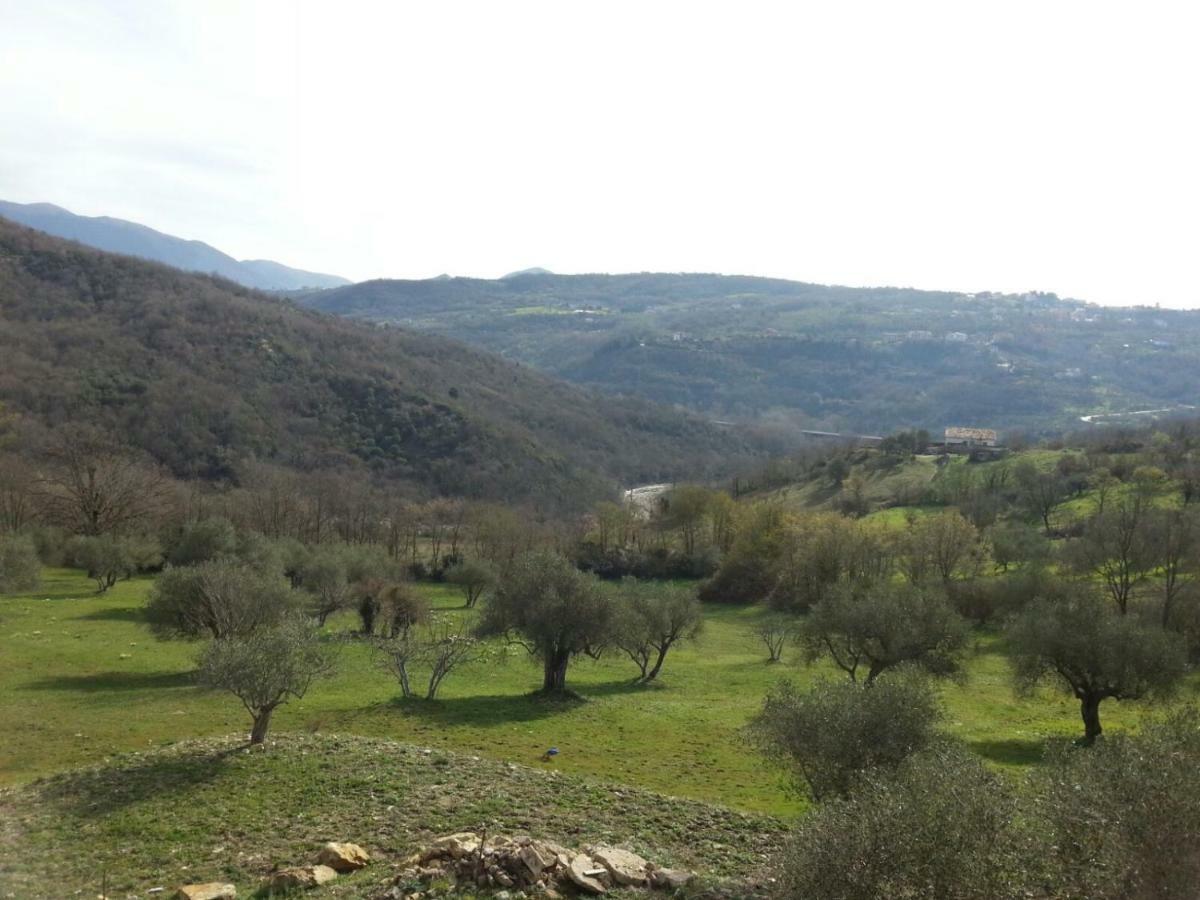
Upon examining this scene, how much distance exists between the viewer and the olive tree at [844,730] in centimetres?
1758

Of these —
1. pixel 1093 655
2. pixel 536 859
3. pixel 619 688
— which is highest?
pixel 536 859

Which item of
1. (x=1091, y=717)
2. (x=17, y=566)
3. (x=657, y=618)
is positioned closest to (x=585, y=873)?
(x=1091, y=717)

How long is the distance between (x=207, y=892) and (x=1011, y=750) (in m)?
27.7

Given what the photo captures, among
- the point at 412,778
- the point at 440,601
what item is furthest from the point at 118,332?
the point at 412,778

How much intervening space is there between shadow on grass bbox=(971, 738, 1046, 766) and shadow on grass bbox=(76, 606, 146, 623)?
45438 millimetres

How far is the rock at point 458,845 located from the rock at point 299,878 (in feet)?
6.70

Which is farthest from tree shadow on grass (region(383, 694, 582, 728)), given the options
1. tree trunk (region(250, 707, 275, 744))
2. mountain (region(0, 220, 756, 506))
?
mountain (region(0, 220, 756, 506))

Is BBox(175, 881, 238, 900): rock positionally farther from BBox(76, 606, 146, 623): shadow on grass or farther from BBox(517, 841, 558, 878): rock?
BBox(76, 606, 146, 623): shadow on grass

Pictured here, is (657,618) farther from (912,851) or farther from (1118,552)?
(1118,552)

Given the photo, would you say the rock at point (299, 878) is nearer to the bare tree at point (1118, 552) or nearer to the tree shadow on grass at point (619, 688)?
the tree shadow on grass at point (619, 688)

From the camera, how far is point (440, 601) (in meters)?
68.6

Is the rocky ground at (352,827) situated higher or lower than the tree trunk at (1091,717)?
higher

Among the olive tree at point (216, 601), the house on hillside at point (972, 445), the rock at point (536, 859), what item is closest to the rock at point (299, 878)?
the rock at point (536, 859)

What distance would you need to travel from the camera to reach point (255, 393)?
12119 cm
